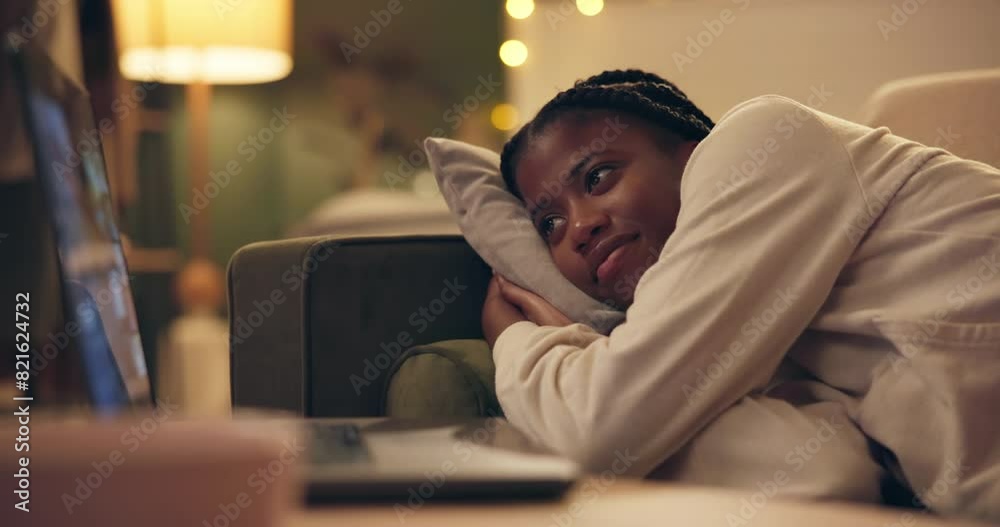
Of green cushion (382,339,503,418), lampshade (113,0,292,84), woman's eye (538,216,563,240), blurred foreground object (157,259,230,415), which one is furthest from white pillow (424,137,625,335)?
blurred foreground object (157,259,230,415)

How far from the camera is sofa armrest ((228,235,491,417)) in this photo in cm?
119

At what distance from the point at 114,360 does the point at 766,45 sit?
85.5 inches

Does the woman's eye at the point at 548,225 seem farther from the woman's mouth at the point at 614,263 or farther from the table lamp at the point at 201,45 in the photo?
the table lamp at the point at 201,45

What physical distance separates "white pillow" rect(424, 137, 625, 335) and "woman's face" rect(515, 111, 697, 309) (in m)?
0.03

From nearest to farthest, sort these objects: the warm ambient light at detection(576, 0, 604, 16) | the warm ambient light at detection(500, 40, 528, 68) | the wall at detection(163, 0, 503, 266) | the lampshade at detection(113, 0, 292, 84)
→ the warm ambient light at detection(576, 0, 604, 16)
the warm ambient light at detection(500, 40, 528, 68)
the lampshade at detection(113, 0, 292, 84)
the wall at detection(163, 0, 503, 266)

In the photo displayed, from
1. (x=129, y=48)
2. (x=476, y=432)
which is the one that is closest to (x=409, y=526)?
(x=476, y=432)

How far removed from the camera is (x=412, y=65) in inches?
177

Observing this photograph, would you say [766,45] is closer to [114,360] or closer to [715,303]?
[715,303]

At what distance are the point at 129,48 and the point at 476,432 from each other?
3.44 m

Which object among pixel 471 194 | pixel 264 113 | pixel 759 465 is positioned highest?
pixel 471 194

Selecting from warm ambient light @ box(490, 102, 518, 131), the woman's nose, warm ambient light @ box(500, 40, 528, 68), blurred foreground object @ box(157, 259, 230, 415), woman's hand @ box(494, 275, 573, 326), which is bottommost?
blurred foreground object @ box(157, 259, 230, 415)

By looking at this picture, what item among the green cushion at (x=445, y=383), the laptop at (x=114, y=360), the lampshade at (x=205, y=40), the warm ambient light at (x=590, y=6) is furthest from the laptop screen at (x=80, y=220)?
the lampshade at (x=205, y=40)

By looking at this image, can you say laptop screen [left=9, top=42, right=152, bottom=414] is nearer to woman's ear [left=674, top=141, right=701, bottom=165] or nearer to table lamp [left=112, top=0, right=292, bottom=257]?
woman's ear [left=674, top=141, right=701, bottom=165]

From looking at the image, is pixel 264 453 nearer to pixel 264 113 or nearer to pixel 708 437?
pixel 708 437
